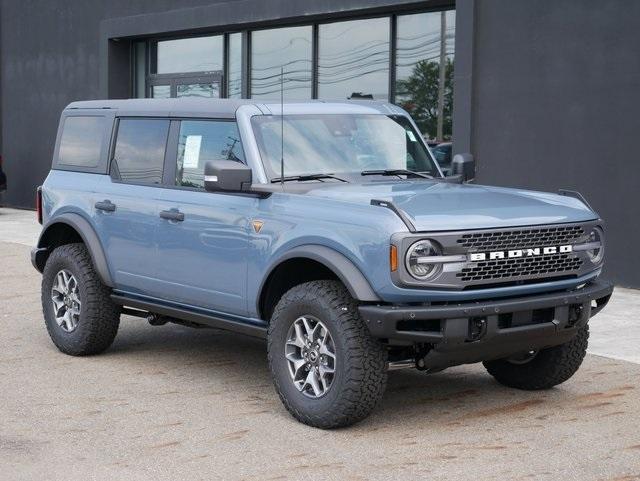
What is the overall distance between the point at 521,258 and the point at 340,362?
1146mm

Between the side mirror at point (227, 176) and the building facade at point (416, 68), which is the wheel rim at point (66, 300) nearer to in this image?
the side mirror at point (227, 176)

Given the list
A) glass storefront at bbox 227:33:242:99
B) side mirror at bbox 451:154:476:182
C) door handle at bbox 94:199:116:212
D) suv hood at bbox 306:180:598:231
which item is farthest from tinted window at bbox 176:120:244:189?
glass storefront at bbox 227:33:242:99

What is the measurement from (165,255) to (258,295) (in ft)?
3.24

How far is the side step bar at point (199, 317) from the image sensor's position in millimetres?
6878

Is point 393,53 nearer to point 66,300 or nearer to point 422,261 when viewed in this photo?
point 66,300

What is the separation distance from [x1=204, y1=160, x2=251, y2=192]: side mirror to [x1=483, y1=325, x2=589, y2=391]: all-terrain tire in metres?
2.07

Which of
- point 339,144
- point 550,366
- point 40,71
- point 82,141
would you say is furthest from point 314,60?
point 550,366

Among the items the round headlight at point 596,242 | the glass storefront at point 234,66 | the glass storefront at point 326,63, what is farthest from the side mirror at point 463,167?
the glass storefront at point 234,66

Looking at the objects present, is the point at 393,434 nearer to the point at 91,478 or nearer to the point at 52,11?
the point at 91,478

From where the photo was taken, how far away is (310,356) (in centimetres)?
636

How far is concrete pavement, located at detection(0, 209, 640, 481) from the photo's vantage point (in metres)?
5.52

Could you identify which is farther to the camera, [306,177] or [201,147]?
[201,147]

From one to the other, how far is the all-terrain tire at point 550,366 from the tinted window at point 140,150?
2.68 m

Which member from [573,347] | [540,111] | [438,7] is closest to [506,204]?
[573,347]
